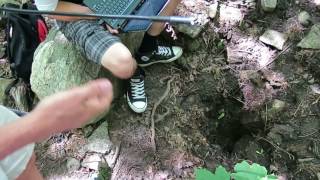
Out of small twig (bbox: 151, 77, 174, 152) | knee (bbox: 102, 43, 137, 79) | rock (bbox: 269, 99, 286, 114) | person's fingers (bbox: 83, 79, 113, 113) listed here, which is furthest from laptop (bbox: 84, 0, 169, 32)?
person's fingers (bbox: 83, 79, 113, 113)

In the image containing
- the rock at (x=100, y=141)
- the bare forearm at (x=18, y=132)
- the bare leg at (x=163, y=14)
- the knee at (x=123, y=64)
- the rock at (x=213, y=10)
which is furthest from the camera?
the rock at (x=213, y=10)

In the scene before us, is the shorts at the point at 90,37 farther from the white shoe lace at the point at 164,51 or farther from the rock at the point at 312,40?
the rock at the point at 312,40

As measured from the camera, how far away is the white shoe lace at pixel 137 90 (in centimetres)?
264

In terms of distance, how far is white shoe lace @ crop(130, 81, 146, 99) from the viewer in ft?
8.66

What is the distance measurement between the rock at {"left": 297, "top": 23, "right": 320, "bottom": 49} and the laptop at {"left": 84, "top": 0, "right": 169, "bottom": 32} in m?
1.01

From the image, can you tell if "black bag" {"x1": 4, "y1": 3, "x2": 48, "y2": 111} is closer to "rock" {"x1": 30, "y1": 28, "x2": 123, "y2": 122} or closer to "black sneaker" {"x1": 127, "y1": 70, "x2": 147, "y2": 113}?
"rock" {"x1": 30, "y1": 28, "x2": 123, "y2": 122}

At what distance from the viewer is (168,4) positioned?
8.50ft

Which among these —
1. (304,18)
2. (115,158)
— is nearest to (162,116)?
(115,158)

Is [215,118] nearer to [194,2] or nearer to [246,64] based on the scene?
[246,64]

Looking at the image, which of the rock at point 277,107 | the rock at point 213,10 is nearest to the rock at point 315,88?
the rock at point 277,107

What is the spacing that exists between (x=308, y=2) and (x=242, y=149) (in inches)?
47.2

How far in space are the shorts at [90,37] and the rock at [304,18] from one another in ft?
4.54

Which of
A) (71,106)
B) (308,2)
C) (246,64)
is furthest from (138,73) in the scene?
(71,106)

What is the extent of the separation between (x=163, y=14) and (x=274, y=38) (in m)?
0.84
